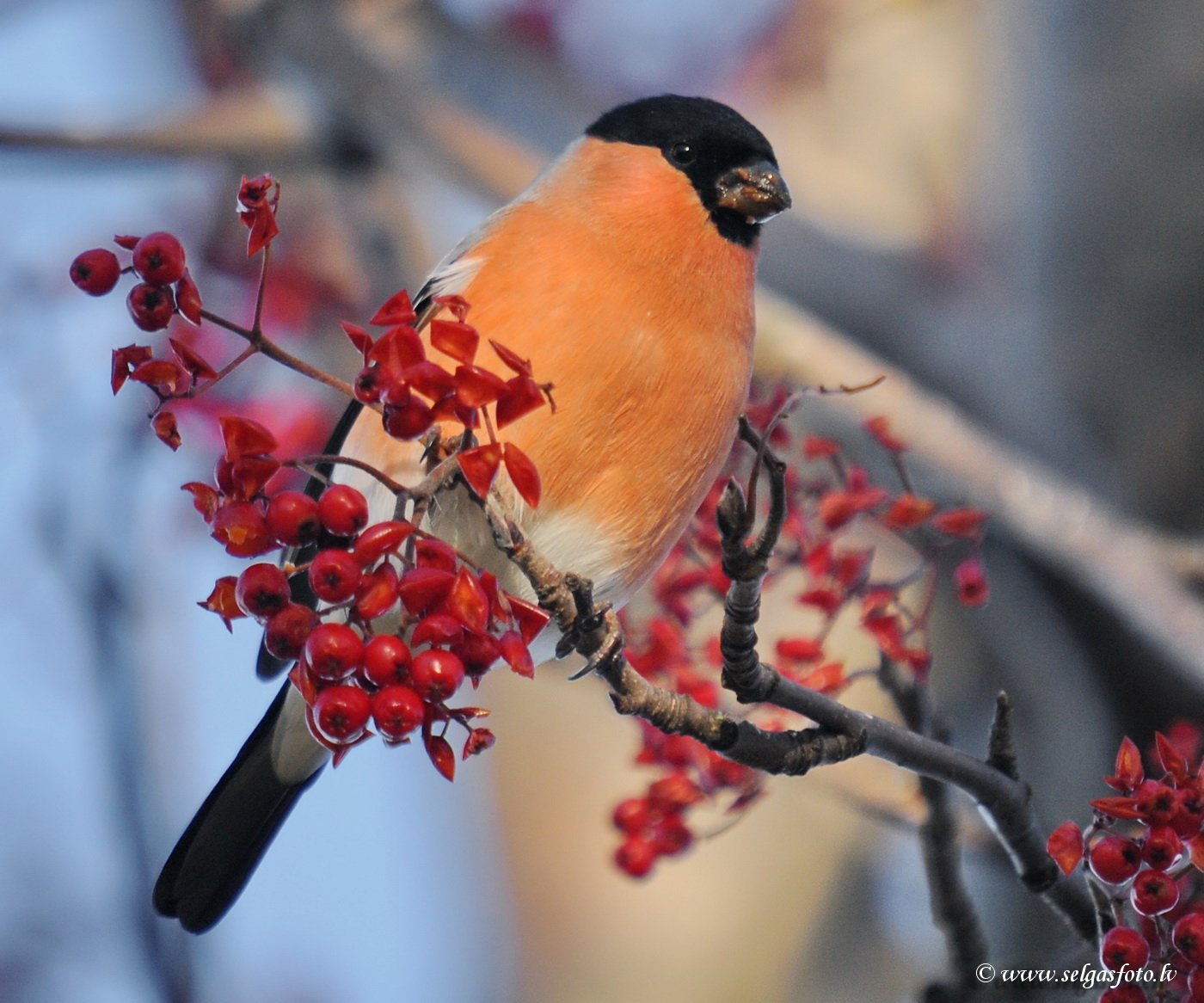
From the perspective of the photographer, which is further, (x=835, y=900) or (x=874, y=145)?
(x=874, y=145)

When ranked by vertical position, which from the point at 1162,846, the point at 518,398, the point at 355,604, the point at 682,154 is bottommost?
the point at 1162,846

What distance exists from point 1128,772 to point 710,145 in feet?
4.10

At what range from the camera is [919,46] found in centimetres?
441

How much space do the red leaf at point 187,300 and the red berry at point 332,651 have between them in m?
0.34

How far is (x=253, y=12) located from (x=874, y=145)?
2091 millimetres

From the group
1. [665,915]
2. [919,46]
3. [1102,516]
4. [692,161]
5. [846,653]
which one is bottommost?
[665,915]

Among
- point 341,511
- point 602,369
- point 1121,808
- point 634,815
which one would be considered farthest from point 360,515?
point 634,815

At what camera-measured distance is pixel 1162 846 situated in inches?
49.8

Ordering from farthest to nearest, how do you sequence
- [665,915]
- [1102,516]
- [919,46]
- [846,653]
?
[919,46] → [665,915] → [846,653] → [1102,516]

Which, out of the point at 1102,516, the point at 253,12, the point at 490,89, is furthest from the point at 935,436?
the point at 253,12

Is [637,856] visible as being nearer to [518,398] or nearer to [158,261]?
[518,398]

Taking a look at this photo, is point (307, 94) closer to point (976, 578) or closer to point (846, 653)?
point (846, 653)

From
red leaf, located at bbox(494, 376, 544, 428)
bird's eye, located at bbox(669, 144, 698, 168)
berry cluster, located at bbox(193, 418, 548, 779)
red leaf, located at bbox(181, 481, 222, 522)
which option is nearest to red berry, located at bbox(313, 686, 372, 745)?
berry cluster, located at bbox(193, 418, 548, 779)

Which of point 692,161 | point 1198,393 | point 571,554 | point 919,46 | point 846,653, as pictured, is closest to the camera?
point 571,554
